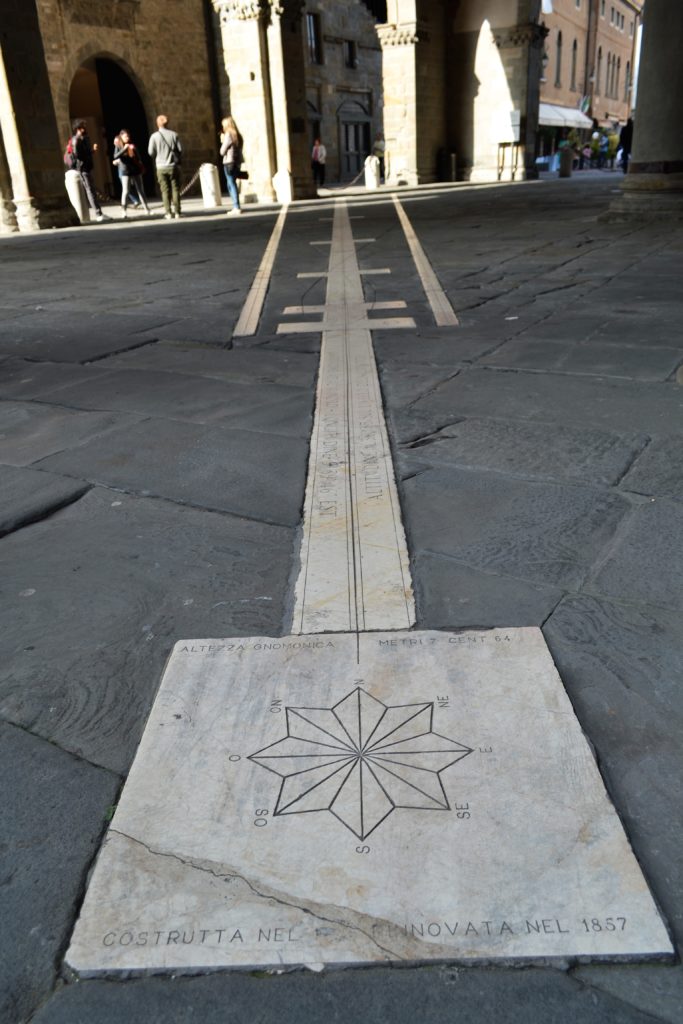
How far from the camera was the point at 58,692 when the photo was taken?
5.18ft

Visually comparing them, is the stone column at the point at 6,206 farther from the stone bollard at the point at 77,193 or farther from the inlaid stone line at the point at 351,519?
the inlaid stone line at the point at 351,519

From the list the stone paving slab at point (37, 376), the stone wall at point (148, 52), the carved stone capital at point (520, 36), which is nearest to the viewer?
the stone paving slab at point (37, 376)

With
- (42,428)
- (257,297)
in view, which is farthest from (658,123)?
(42,428)

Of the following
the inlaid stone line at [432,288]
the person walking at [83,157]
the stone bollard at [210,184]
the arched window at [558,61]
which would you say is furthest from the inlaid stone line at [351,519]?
the arched window at [558,61]

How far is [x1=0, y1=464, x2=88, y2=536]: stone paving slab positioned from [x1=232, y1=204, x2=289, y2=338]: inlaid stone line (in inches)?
90.0

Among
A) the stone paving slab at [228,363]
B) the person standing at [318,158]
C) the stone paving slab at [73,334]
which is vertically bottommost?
the stone paving slab at [73,334]

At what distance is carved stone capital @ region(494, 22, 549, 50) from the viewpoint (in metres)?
20.2

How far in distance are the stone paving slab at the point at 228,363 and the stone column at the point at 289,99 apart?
14408mm

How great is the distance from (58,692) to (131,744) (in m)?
0.25

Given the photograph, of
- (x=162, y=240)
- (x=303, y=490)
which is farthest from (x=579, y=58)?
(x=303, y=490)

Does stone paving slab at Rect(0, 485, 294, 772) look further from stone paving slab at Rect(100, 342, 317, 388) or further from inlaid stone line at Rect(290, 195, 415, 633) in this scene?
stone paving slab at Rect(100, 342, 317, 388)

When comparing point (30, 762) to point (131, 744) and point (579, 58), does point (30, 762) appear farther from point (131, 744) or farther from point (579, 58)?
point (579, 58)

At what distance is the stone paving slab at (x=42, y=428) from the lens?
2.97m

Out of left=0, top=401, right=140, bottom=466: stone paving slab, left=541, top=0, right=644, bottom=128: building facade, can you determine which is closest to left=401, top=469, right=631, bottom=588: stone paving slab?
left=0, top=401, right=140, bottom=466: stone paving slab
